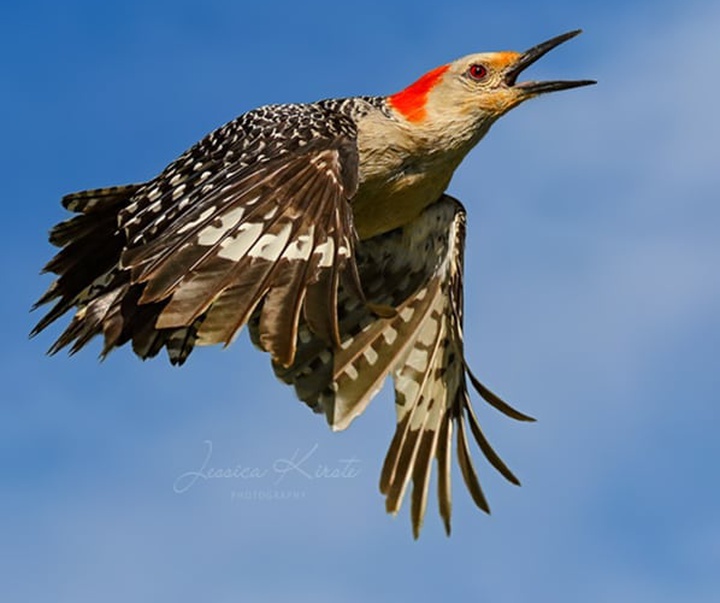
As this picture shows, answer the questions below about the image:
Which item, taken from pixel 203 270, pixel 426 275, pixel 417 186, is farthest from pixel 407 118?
pixel 203 270

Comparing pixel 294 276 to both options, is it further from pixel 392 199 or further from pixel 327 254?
pixel 392 199

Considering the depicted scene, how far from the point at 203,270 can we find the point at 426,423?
3403 millimetres

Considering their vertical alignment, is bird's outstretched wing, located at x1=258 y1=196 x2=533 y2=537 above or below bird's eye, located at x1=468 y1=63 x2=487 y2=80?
below

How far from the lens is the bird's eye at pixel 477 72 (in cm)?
1024

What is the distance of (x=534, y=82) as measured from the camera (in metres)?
10.3

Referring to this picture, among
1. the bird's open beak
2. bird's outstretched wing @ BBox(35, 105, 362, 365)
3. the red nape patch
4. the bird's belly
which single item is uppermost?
the bird's open beak

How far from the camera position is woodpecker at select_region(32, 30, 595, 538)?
311 inches

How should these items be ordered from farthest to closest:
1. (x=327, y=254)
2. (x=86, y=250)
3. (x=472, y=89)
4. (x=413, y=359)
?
1. (x=413, y=359)
2. (x=472, y=89)
3. (x=86, y=250)
4. (x=327, y=254)

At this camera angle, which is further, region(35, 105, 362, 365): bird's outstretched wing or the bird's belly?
the bird's belly

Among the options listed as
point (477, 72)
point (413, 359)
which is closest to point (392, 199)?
point (477, 72)

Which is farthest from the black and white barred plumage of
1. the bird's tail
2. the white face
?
the white face

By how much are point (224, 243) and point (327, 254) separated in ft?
1.70

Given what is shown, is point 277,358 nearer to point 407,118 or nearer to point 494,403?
point 407,118

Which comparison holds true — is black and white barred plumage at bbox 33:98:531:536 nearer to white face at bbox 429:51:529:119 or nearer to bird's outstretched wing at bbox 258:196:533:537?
bird's outstretched wing at bbox 258:196:533:537
